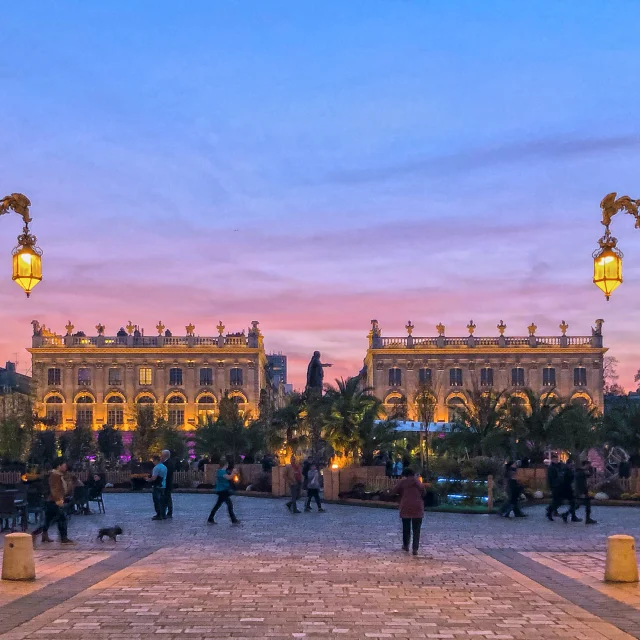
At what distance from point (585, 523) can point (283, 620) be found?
12905mm

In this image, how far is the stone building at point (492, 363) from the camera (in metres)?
94.2

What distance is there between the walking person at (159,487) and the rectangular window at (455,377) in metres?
75.2

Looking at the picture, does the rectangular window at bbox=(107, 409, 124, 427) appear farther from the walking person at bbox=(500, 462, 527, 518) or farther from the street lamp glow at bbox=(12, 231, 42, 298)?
→ the street lamp glow at bbox=(12, 231, 42, 298)

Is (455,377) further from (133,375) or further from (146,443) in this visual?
(146,443)

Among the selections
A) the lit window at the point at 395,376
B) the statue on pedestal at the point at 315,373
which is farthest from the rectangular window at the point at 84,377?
the statue on pedestal at the point at 315,373

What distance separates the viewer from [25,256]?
39.6 ft

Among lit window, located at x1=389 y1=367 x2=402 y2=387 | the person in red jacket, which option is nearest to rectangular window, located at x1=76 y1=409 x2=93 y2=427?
lit window, located at x1=389 y1=367 x2=402 y2=387

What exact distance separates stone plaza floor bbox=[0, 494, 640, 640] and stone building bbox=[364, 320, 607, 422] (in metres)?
75.5

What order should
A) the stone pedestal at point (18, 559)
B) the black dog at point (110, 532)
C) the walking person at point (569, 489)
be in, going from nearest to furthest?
the stone pedestal at point (18, 559)
the black dog at point (110, 532)
the walking person at point (569, 489)

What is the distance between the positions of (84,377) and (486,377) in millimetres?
37863

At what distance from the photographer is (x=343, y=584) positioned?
1112 cm

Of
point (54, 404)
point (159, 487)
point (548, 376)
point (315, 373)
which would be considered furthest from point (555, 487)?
point (54, 404)

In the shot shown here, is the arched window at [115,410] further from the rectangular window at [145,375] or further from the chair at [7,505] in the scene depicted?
the chair at [7,505]

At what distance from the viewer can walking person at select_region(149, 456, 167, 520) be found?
20.5 meters
